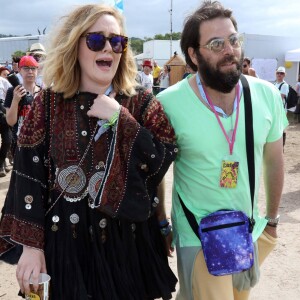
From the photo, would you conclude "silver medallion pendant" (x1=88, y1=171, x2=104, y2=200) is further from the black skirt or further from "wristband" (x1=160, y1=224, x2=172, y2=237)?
"wristband" (x1=160, y1=224, x2=172, y2=237)

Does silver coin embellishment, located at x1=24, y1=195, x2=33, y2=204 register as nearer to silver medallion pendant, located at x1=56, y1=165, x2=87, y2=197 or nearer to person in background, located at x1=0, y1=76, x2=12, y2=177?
silver medallion pendant, located at x1=56, y1=165, x2=87, y2=197

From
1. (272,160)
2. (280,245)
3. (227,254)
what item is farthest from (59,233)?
(280,245)

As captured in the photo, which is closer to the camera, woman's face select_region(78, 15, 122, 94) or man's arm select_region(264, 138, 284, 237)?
woman's face select_region(78, 15, 122, 94)

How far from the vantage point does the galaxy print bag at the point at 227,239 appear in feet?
6.26

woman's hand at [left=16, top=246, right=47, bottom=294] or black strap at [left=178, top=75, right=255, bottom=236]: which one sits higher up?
black strap at [left=178, top=75, right=255, bottom=236]

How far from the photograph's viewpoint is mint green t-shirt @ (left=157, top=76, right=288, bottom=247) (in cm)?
195

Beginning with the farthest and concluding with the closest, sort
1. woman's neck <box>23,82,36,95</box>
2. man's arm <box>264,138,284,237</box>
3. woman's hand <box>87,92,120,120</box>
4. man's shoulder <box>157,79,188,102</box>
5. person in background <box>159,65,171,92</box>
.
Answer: person in background <box>159,65,171,92</box> < woman's neck <box>23,82,36,95</box> < man's arm <box>264,138,284,237</box> < man's shoulder <box>157,79,188,102</box> < woman's hand <box>87,92,120,120</box>

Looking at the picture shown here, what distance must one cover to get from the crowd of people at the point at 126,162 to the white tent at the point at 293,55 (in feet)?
47.6

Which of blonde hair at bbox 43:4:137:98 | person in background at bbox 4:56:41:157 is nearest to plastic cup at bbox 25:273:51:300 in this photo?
blonde hair at bbox 43:4:137:98

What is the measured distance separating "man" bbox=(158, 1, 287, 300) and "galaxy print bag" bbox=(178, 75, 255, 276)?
0.04 m

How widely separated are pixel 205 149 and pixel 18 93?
9.79 ft

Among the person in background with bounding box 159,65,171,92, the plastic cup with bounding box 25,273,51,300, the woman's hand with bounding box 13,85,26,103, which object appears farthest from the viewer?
the person in background with bounding box 159,65,171,92

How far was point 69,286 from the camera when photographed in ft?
5.86

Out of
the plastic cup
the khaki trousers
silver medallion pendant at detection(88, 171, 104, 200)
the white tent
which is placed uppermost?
the white tent
